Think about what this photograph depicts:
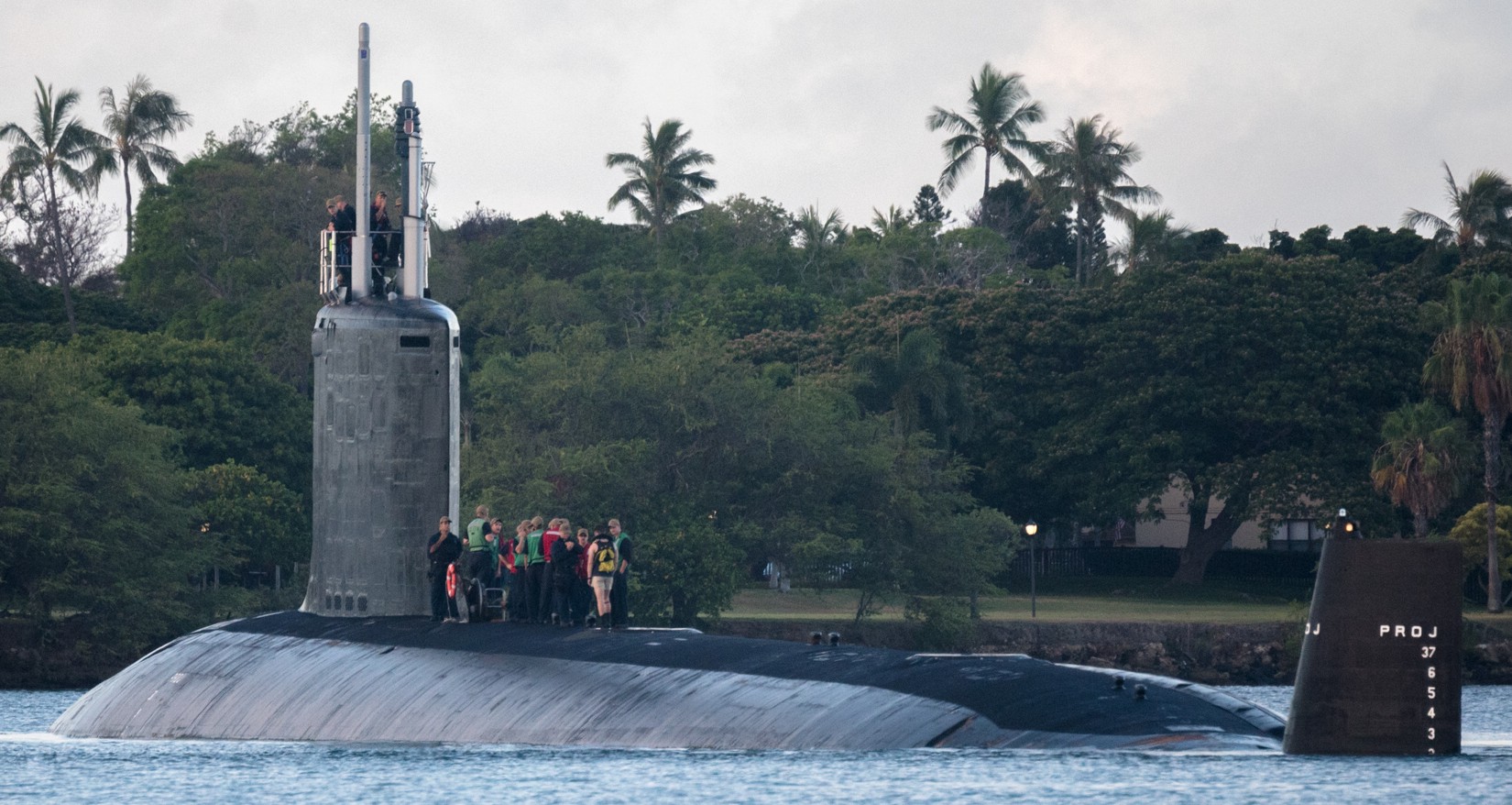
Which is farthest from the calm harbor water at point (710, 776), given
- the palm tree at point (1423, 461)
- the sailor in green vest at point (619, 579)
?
the palm tree at point (1423, 461)

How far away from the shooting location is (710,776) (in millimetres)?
23562

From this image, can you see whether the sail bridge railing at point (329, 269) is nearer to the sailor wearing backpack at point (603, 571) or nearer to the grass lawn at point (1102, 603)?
the sailor wearing backpack at point (603, 571)

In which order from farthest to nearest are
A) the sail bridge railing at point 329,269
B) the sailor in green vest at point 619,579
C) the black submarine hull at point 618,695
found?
1. the sail bridge railing at point 329,269
2. the sailor in green vest at point 619,579
3. the black submarine hull at point 618,695

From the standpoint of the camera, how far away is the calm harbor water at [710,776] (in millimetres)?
20594

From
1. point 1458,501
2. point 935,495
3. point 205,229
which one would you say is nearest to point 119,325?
point 205,229

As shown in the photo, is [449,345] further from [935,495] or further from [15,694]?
[935,495]

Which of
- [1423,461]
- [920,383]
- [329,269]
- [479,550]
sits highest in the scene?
[920,383]

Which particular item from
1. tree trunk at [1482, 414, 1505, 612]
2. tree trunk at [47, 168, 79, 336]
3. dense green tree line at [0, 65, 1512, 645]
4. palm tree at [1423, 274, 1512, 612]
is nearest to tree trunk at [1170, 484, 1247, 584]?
dense green tree line at [0, 65, 1512, 645]

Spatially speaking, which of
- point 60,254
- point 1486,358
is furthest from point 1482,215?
point 60,254

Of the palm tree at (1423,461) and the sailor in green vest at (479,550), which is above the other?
the palm tree at (1423,461)

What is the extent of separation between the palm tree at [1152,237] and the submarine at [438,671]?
59.3 meters

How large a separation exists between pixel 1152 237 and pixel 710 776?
6331cm

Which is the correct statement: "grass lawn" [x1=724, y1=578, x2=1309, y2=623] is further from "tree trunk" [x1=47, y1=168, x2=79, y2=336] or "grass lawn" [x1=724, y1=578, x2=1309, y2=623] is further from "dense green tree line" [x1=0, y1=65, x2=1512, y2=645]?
"tree trunk" [x1=47, y1=168, x2=79, y2=336]

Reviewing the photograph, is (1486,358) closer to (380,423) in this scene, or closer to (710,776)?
(380,423)
